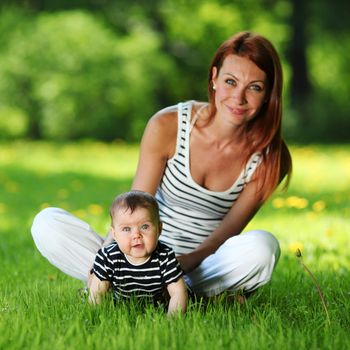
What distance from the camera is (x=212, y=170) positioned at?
4094 mm

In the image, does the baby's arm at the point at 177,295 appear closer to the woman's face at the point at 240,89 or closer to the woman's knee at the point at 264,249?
the woman's knee at the point at 264,249

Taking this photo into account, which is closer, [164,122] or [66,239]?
[66,239]

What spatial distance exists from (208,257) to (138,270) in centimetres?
51

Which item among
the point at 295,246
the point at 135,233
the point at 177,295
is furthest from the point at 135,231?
the point at 295,246

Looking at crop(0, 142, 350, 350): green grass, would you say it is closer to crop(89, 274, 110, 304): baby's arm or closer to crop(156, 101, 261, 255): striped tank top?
crop(89, 274, 110, 304): baby's arm

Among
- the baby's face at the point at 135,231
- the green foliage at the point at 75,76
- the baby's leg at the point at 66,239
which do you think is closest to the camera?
the baby's face at the point at 135,231

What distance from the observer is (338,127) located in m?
20.2

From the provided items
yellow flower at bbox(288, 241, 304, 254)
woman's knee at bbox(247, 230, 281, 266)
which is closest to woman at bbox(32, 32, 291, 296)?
woman's knee at bbox(247, 230, 281, 266)

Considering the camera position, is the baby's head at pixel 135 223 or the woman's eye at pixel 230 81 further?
the woman's eye at pixel 230 81

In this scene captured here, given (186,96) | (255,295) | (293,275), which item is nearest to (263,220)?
(293,275)

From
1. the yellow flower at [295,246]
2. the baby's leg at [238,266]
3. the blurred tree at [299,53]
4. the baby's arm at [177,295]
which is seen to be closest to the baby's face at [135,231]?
the baby's arm at [177,295]

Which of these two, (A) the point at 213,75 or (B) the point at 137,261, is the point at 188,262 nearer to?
(B) the point at 137,261

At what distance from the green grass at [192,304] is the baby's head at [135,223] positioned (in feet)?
0.89

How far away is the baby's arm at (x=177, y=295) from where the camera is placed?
341 centimetres
